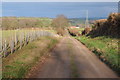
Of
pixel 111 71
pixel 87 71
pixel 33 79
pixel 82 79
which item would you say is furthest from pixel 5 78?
pixel 111 71

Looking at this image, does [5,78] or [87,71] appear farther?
[87,71]

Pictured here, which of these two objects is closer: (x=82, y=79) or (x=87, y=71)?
(x=82, y=79)

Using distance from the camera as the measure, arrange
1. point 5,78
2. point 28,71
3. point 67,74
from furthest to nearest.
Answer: point 28,71, point 67,74, point 5,78

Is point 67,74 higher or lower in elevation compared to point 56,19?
lower

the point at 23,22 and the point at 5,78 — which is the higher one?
the point at 23,22

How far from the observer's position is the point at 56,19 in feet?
418

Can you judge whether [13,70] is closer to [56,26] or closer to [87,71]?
[87,71]

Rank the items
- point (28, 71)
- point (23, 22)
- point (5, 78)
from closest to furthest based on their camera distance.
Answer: point (5, 78) → point (28, 71) → point (23, 22)

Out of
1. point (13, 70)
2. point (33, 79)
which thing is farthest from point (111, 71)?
point (13, 70)

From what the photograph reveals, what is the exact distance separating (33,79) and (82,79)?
2383 mm

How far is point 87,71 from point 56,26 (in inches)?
4448

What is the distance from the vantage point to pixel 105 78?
10898 mm

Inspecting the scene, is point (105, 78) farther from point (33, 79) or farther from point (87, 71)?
point (33, 79)

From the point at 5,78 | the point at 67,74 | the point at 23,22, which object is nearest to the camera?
the point at 5,78
